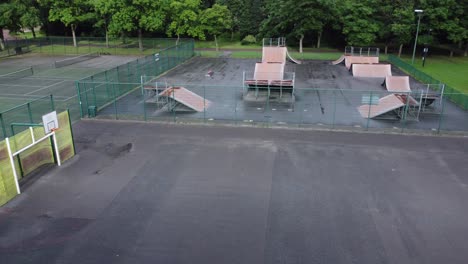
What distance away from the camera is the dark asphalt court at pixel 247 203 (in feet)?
37.2

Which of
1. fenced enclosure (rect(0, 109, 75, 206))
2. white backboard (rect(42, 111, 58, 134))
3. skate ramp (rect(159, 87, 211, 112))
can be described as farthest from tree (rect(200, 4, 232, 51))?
white backboard (rect(42, 111, 58, 134))

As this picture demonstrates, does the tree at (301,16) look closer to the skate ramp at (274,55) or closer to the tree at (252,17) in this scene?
the tree at (252,17)

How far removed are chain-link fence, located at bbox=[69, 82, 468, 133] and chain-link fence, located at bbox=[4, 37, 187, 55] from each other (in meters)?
29.9

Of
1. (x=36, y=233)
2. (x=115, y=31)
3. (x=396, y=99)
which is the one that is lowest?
(x=36, y=233)

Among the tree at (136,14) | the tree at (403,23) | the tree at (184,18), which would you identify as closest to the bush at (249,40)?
the tree at (184,18)

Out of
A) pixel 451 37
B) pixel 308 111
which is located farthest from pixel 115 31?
pixel 451 37

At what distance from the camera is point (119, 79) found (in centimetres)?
3144

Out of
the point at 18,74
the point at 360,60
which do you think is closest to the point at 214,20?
the point at 360,60

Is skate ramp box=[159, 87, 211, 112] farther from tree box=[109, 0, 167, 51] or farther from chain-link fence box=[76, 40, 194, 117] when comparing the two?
tree box=[109, 0, 167, 51]

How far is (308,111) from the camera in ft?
84.7

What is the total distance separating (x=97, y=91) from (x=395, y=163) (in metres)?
20.3

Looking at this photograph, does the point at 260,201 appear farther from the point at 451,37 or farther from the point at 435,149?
the point at 451,37

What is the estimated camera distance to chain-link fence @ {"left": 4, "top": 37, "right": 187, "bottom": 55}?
181ft

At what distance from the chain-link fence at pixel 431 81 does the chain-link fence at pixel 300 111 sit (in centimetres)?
42
